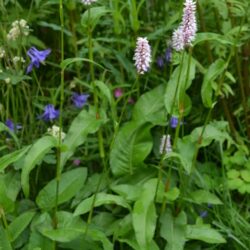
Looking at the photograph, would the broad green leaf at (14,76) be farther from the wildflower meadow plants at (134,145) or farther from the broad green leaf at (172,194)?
the broad green leaf at (172,194)

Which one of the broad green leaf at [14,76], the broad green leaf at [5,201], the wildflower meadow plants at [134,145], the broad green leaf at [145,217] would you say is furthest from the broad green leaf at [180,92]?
the broad green leaf at [5,201]

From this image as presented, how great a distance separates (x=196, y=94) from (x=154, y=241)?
0.89 m

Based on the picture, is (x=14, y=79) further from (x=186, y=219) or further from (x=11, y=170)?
(x=186, y=219)

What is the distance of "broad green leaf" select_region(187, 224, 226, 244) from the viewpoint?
1985 millimetres

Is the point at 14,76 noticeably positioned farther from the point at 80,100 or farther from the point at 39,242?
the point at 39,242

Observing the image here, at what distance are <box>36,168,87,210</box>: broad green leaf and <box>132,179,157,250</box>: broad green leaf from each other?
0.24 m

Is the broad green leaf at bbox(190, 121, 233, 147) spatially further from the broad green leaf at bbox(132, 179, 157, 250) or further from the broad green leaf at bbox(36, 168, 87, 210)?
the broad green leaf at bbox(36, 168, 87, 210)

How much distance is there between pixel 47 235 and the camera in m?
1.89

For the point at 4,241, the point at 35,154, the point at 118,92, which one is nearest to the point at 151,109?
the point at 118,92

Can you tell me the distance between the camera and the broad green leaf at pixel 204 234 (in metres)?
1.99

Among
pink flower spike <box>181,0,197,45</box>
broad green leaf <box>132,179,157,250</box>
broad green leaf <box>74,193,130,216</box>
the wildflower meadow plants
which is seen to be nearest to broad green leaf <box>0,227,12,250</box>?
the wildflower meadow plants

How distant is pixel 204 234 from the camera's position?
2020mm

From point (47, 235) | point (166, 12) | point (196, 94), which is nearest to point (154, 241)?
point (47, 235)

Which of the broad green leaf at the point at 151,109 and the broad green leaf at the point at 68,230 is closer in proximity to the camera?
the broad green leaf at the point at 68,230
